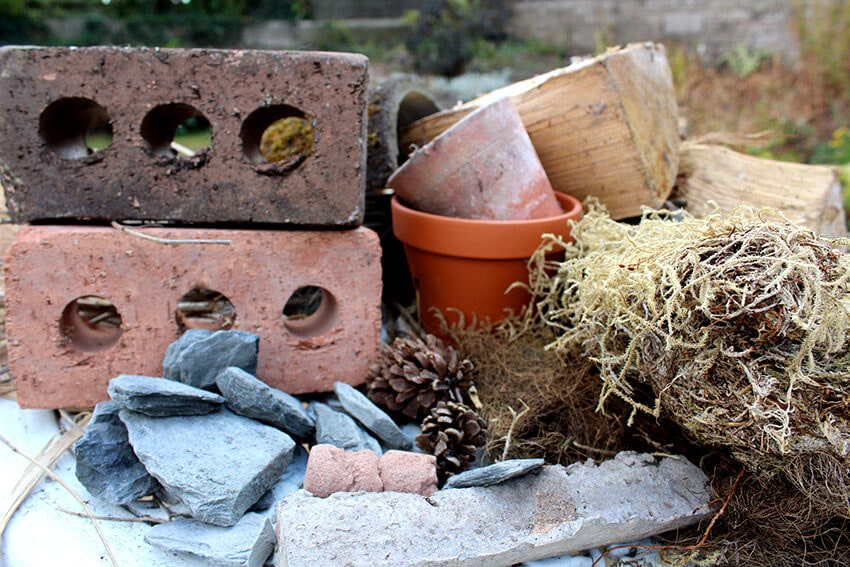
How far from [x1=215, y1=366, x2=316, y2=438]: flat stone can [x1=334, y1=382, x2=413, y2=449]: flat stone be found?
122 mm

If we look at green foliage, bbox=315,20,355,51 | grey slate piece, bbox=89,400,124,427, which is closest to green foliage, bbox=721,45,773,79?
green foliage, bbox=315,20,355,51

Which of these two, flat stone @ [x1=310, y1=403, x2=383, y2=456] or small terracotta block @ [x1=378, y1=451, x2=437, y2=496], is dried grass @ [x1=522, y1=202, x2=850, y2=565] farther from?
flat stone @ [x1=310, y1=403, x2=383, y2=456]

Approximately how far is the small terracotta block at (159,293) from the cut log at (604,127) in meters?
0.82

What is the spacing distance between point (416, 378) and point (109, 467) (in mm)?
741

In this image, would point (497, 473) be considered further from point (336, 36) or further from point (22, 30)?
point (22, 30)

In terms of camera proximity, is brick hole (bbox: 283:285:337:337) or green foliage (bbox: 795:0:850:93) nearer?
brick hole (bbox: 283:285:337:337)

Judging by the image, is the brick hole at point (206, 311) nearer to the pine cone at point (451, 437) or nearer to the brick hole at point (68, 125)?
the brick hole at point (68, 125)

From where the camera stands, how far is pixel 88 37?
8.23m

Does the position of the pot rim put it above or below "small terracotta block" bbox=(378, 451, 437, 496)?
above

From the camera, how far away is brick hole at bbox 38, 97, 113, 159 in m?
1.64

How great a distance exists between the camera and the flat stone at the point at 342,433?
5.05 feet

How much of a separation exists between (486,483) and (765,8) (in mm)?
7466

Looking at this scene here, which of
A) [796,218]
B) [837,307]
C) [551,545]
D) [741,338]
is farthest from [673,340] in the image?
[796,218]

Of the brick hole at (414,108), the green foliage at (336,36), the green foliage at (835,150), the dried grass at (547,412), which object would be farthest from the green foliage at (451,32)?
the dried grass at (547,412)
